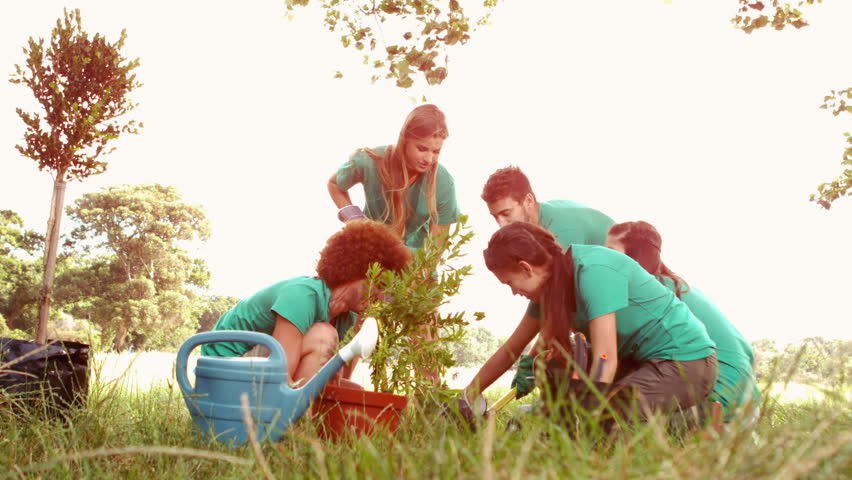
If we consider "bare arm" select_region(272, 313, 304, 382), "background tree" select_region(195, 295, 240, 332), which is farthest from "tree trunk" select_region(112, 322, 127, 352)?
"background tree" select_region(195, 295, 240, 332)

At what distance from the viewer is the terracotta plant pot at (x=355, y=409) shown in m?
2.52

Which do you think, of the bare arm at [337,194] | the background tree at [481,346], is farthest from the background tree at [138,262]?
A: the bare arm at [337,194]

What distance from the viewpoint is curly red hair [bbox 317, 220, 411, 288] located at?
3.07 meters

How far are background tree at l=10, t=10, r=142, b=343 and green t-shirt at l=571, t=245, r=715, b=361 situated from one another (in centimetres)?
820

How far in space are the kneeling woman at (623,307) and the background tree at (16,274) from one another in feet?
87.3

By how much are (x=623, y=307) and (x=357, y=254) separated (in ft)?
3.82

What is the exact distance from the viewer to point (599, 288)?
263 centimetres

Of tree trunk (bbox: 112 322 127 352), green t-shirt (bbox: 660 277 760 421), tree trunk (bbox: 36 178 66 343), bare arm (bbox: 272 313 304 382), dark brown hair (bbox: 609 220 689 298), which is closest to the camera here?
bare arm (bbox: 272 313 304 382)

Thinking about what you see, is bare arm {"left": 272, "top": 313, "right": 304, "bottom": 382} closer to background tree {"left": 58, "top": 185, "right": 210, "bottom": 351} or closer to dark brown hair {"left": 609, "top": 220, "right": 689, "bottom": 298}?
dark brown hair {"left": 609, "top": 220, "right": 689, "bottom": 298}

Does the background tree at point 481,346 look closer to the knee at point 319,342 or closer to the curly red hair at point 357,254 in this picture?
the curly red hair at point 357,254

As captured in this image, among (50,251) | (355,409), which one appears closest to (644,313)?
(355,409)

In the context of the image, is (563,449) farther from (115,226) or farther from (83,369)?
(115,226)

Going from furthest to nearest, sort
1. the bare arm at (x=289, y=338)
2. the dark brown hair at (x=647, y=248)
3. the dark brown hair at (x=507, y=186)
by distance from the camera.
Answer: the dark brown hair at (x=507, y=186)
the dark brown hair at (x=647, y=248)
the bare arm at (x=289, y=338)

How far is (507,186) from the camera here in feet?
13.7
